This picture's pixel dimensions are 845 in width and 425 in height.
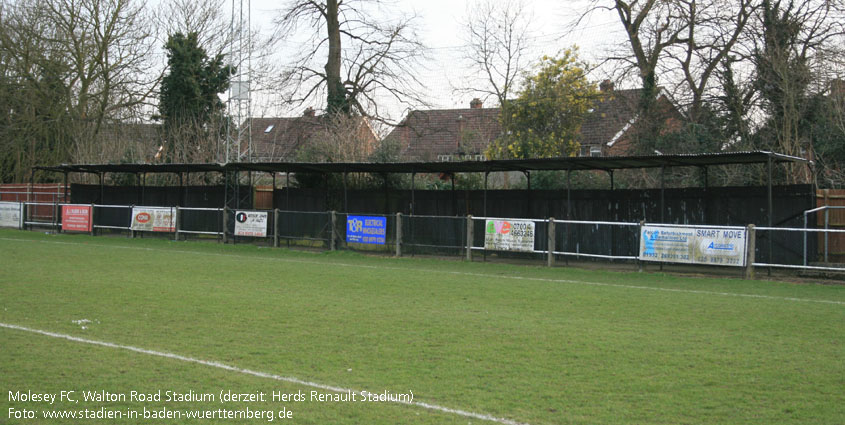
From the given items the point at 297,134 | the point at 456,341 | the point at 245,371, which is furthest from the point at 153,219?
the point at 245,371

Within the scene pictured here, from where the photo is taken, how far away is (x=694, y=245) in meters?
16.9

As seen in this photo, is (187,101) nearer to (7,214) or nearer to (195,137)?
(195,137)

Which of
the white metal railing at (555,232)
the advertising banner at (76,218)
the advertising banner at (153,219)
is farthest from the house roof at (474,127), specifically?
the advertising banner at (76,218)

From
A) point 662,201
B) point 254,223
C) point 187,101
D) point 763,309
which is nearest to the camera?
point 763,309

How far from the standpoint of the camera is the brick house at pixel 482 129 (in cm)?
3519

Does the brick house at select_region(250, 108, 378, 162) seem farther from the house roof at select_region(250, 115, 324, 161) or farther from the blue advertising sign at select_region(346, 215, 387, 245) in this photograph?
the blue advertising sign at select_region(346, 215, 387, 245)

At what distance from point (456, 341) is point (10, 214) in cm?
3212

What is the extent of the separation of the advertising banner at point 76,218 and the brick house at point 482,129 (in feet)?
46.2

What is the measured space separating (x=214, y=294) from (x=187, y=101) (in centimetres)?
3357

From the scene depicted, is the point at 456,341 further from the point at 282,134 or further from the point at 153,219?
the point at 282,134

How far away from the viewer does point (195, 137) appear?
43594 mm

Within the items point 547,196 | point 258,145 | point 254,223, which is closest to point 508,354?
point 547,196

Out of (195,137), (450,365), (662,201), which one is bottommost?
(450,365)

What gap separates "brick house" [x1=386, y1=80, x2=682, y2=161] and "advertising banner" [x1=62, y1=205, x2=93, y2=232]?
14.1 metres
